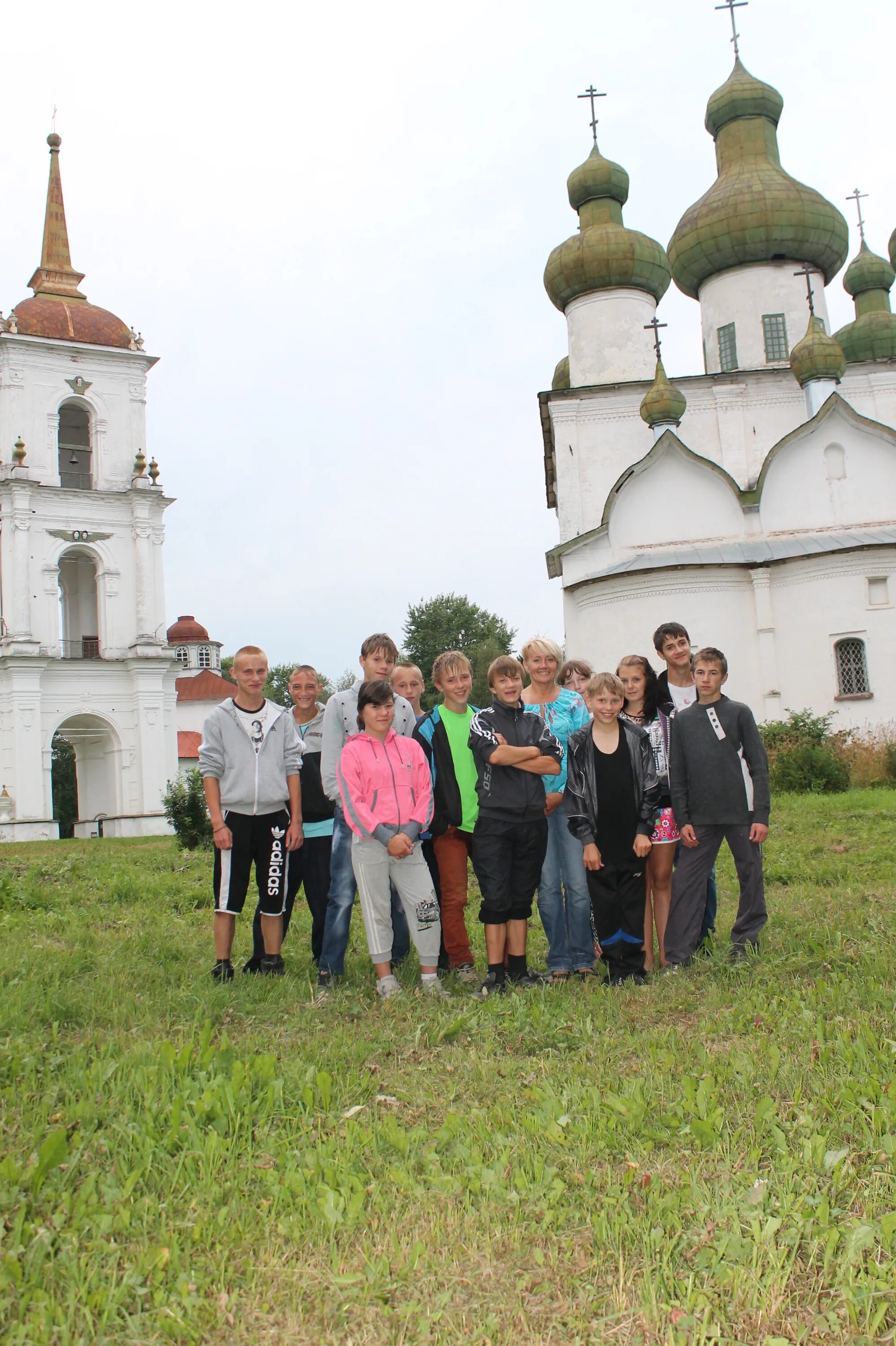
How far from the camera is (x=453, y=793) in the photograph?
5.50 meters

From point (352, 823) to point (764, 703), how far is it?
598 inches

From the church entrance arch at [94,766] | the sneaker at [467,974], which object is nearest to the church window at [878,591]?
the sneaker at [467,974]

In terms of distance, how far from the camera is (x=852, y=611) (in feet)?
61.6

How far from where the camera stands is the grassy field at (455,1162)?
2287mm

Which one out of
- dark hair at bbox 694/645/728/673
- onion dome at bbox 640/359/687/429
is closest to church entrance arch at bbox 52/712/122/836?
onion dome at bbox 640/359/687/429

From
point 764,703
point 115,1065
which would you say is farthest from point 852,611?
point 115,1065

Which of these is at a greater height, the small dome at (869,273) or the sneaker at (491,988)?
the small dome at (869,273)

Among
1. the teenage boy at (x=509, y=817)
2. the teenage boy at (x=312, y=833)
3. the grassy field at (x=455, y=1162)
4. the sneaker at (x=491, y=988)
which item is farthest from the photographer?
the teenage boy at (x=312, y=833)

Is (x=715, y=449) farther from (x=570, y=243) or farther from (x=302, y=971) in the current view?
(x=302, y=971)

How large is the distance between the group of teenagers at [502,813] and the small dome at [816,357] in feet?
57.4

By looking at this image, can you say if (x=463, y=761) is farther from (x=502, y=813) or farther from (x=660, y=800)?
(x=660, y=800)

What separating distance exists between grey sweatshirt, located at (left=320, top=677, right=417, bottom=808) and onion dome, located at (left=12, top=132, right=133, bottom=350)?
1014 inches

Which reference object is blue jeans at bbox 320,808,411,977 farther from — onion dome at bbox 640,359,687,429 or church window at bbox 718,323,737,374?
church window at bbox 718,323,737,374

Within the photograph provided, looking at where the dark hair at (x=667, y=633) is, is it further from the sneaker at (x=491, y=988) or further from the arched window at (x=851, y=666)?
the arched window at (x=851, y=666)
